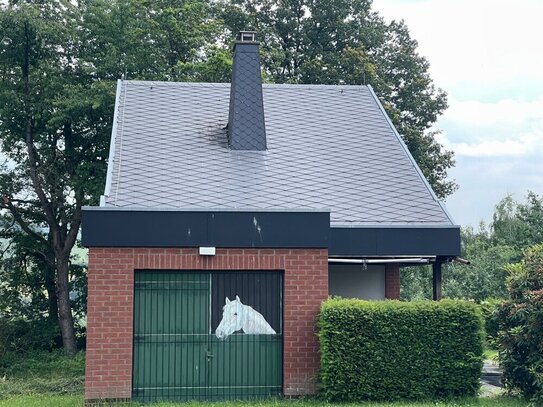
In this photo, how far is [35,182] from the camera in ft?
76.5

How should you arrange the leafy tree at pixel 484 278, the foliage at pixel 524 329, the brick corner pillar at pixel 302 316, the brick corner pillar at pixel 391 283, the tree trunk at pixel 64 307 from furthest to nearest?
the leafy tree at pixel 484 278 → the tree trunk at pixel 64 307 → the brick corner pillar at pixel 391 283 → the brick corner pillar at pixel 302 316 → the foliage at pixel 524 329

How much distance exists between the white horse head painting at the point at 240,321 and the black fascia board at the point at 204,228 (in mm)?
1039

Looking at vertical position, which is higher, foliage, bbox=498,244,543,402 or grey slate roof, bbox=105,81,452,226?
grey slate roof, bbox=105,81,452,226

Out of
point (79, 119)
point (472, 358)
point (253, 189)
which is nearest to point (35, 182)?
point (79, 119)

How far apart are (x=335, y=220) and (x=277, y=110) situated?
17.0ft

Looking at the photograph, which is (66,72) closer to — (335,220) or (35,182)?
(35,182)

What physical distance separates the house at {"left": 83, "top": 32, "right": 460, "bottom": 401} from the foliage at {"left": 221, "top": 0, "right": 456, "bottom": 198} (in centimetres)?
1625

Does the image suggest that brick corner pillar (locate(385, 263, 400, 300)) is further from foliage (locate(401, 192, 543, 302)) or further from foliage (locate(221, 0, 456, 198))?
foliage (locate(221, 0, 456, 198))

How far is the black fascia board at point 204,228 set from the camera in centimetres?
1234

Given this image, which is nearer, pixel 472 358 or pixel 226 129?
pixel 472 358

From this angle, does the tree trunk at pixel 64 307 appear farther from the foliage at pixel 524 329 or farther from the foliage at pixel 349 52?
the foliage at pixel 524 329

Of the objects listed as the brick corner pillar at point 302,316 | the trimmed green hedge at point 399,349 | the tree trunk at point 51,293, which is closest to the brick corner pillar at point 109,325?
the brick corner pillar at point 302,316

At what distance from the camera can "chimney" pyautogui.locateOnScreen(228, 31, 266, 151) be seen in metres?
16.2

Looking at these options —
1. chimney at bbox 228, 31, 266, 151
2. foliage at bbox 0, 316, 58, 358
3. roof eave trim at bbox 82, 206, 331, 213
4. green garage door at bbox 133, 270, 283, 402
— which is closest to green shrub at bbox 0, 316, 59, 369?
foliage at bbox 0, 316, 58, 358
